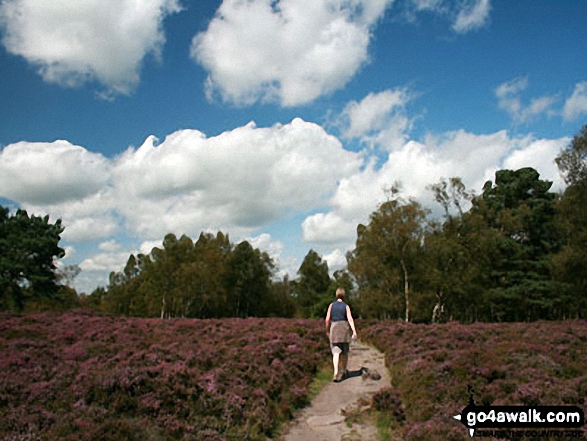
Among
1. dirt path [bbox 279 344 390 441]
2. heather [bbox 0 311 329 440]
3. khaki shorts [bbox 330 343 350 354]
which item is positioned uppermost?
khaki shorts [bbox 330 343 350 354]

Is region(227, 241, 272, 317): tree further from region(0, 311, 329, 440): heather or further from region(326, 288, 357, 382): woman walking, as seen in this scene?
region(326, 288, 357, 382): woman walking

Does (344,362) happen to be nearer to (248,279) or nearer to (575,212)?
(575,212)

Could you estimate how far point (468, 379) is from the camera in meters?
11.1

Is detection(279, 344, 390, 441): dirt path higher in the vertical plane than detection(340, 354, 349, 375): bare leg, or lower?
lower

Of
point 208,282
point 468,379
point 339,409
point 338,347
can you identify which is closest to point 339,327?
point 338,347

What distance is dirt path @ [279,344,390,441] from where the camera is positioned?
9836mm

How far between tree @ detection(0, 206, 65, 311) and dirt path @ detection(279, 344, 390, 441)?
42.3 m

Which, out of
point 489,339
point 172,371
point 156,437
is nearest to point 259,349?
point 172,371

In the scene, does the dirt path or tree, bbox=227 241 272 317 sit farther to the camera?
tree, bbox=227 241 272 317

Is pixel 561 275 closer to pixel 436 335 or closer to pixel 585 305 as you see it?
pixel 585 305

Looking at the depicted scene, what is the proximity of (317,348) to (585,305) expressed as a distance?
38.5 meters

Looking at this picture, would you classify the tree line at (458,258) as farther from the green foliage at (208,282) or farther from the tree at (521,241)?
the green foliage at (208,282)

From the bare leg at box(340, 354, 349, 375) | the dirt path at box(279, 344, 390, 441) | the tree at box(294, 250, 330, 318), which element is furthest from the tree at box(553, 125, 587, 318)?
the tree at box(294, 250, 330, 318)

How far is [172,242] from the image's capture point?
2493 inches
